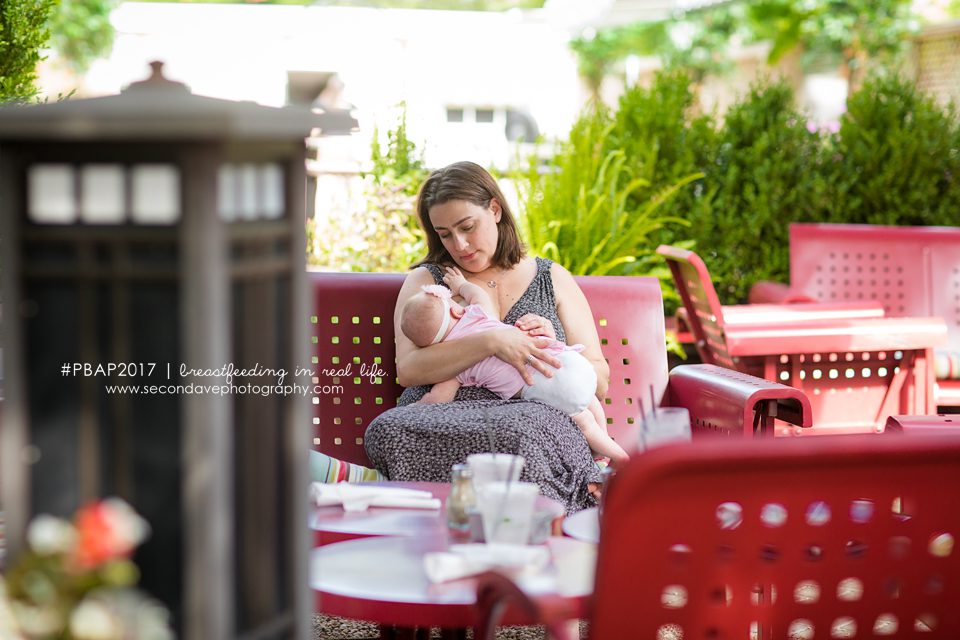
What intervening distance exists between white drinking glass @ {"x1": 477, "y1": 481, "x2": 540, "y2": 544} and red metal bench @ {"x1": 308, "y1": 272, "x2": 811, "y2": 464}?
145cm

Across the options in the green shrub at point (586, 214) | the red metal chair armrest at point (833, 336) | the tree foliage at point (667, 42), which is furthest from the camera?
the tree foliage at point (667, 42)

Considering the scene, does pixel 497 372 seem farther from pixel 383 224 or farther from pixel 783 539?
pixel 383 224

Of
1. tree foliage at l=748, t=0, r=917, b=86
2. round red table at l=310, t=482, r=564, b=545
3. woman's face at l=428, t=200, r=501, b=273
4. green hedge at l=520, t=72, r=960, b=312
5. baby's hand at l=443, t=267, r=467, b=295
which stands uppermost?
tree foliage at l=748, t=0, r=917, b=86

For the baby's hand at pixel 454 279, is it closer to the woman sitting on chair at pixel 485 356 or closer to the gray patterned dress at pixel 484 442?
the woman sitting on chair at pixel 485 356

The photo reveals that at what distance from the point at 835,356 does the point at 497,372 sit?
1.68m

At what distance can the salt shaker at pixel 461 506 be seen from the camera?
2.33m

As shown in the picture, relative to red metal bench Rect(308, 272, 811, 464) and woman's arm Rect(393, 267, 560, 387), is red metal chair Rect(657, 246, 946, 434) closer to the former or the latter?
red metal bench Rect(308, 272, 811, 464)

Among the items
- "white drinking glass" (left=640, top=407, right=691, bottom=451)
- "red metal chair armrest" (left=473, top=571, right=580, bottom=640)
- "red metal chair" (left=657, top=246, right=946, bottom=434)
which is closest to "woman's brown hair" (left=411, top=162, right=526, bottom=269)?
"red metal chair" (left=657, top=246, right=946, bottom=434)

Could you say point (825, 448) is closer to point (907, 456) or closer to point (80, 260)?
point (907, 456)

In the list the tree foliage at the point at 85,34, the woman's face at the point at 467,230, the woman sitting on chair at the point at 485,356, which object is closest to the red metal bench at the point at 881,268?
the woman sitting on chair at the point at 485,356

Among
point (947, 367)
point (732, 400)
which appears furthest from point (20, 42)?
point (947, 367)

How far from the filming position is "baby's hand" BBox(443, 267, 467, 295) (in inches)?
142

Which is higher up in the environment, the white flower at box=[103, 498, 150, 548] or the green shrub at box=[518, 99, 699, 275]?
the green shrub at box=[518, 99, 699, 275]

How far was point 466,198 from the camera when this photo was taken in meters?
3.57
